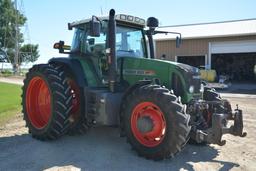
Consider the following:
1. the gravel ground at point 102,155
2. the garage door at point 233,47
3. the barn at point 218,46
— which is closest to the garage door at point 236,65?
the barn at point 218,46

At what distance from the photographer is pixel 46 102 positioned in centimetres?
780

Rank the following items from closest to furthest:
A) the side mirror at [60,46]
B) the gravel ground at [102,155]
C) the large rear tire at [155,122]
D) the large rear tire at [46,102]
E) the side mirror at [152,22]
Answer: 1. the large rear tire at [155,122]
2. the gravel ground at [102,155]
3. the large rear tire at [46,102]
4. the side mirror at [152,22]
5. the side mirror at [60,46]

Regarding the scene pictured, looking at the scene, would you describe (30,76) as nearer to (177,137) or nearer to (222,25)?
(177,137)

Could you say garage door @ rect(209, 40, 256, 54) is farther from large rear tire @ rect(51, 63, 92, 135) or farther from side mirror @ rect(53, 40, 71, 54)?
large rear tire @ rect(51, 63, 92, 135)

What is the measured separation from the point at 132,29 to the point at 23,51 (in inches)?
1987

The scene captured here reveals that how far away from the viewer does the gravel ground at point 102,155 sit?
560cm

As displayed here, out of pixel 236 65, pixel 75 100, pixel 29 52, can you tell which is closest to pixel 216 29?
pixel 236 65

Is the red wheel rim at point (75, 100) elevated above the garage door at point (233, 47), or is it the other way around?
the garage door at point (233, 47)

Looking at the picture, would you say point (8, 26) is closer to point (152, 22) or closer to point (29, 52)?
point (29, 52)

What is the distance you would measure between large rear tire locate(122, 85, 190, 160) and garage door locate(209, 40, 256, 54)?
23.4 m

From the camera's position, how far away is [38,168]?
17.9 feet

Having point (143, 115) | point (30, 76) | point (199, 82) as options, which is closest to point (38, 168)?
point (143, 115)

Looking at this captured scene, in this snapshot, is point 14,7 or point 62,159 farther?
point 14,7

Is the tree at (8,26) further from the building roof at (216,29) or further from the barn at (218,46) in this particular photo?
the building roof at (216,29)
